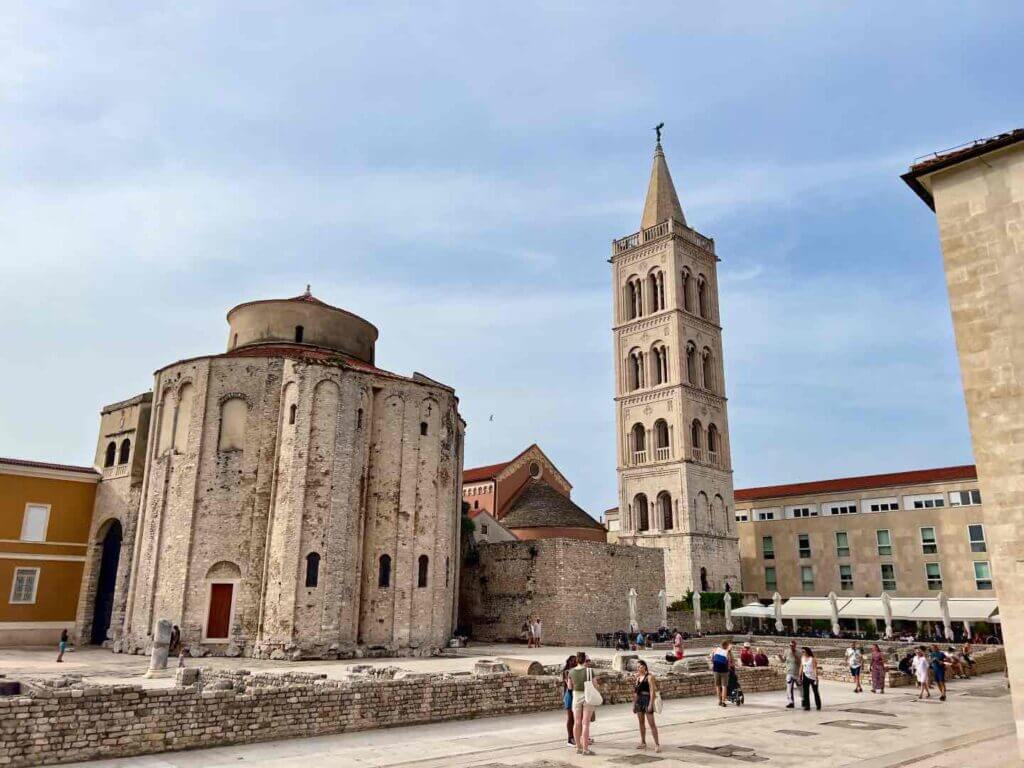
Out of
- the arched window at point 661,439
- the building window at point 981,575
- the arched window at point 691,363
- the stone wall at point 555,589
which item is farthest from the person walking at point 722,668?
the building window at point 981,575

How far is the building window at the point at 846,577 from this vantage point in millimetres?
50719

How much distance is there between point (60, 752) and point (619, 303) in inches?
1969

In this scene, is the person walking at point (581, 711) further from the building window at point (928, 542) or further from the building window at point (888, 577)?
the building window at point (928, 542)

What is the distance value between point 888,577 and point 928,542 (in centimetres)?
354

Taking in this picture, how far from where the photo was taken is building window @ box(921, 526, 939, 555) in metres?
47.8

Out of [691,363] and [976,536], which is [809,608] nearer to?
[976,536]

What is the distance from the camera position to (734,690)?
16.5 m

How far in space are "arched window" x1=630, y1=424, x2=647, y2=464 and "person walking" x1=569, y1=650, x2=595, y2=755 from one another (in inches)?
1595

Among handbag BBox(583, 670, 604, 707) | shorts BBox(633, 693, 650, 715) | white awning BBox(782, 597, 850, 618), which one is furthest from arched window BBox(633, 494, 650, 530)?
handbag BBox(583, 670, 604, 707)

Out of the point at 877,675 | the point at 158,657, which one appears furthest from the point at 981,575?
the point at 158,657

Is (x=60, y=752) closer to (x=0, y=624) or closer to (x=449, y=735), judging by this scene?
(x=449, y=735)

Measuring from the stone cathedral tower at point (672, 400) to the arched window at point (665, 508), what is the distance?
7 cm

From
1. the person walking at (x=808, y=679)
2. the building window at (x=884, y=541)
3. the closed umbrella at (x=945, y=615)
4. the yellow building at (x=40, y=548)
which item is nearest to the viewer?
the person walking at (x=808, y=679)

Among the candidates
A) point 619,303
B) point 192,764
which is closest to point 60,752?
point 192,764
